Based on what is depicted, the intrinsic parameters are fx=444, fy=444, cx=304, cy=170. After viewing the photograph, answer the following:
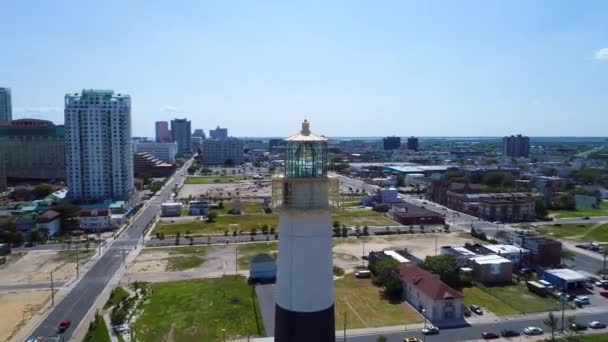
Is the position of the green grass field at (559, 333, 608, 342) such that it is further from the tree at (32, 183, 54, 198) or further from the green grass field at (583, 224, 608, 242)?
the tree at (32, 183, 54, 198)

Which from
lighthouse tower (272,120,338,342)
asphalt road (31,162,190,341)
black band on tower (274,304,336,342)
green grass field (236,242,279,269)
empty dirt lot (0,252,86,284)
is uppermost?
lighthouse tower (272,120,338,342)

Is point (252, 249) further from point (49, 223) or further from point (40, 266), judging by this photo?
point (49, 223)

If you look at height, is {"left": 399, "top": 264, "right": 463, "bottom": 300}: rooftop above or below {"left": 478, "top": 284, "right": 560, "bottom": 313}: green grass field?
above

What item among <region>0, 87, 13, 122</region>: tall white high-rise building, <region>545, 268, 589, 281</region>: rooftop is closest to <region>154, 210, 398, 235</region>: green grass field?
<region>545, 268, 589, 281</region>: rooftop

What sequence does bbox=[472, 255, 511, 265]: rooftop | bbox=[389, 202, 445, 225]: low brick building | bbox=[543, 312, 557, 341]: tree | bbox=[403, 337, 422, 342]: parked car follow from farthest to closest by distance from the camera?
1. bbox=[389, 202, 445, 225]: low brick building
2. bbox=[472, 255, 511, 265]: rooftop
3. bbox=[543, 312, 557, 341]: tree
4. bbox=[403, 337, 422, 342]: parked car

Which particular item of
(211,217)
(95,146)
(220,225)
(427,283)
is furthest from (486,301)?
(95,146)

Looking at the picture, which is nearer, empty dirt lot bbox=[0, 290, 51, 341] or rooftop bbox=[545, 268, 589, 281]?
empty dirt lot bbox=[0, 290, 51, 341]
